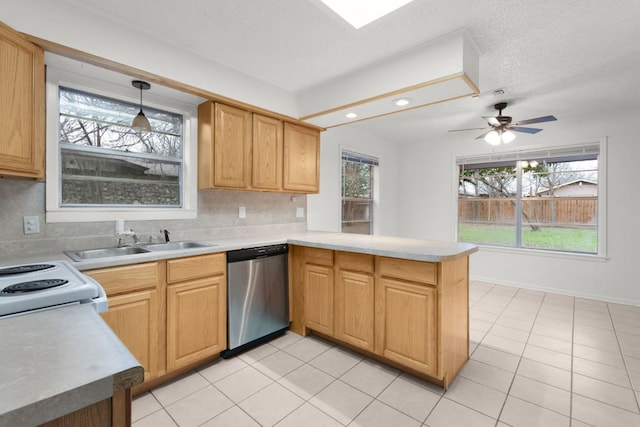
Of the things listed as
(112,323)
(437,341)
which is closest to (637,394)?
(437,341)

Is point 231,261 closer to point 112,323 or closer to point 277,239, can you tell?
point 277,239

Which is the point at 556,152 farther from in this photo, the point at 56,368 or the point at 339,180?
the point at 56,368

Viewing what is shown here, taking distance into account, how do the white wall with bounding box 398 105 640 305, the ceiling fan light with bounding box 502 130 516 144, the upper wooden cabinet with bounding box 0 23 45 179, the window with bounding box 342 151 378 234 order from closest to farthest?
the upper wooden cabinet with bounding box 0 23 45 179 → the ceiling fan light with bounding box 502 130 516 144 → the white wall with bounding box 398 105 640 305 → the window with bounding box 342 151 378 234

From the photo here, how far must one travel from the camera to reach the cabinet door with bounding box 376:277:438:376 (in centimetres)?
205

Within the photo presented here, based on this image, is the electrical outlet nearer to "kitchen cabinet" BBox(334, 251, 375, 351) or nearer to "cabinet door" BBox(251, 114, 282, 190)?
"cabinet door" BBox(251, 114, 282, 190)

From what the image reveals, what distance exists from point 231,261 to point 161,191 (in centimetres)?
101

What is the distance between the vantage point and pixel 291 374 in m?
2.26

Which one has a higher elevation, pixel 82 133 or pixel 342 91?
pixel 342 91

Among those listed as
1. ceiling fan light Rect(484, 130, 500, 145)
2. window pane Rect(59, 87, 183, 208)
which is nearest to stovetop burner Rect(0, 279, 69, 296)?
window pane Rect(59, 87, 183, 208)

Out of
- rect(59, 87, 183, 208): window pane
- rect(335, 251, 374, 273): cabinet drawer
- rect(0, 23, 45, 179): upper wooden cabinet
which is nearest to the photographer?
rect(0, 23, 45, 179): upper wooden cabinet

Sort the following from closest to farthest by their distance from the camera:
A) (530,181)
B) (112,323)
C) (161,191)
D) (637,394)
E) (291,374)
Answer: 1. (112,323)
2. (637,394)
3. (291,374)
4. (161,191)
5. (530,181)

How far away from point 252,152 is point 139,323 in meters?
1.74

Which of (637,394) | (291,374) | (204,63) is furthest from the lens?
(204,63)

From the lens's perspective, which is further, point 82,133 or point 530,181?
point 530,181
